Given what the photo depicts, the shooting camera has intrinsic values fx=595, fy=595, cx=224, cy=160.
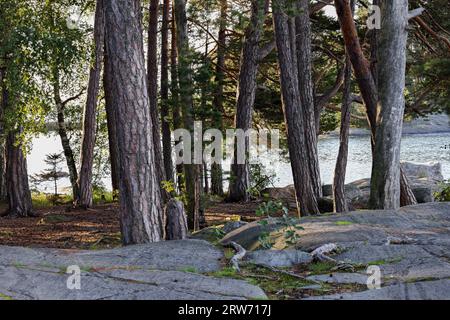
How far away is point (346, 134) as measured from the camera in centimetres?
1734

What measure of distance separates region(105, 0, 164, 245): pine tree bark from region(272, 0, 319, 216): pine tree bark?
604 cm

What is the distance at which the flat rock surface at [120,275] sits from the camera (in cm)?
526

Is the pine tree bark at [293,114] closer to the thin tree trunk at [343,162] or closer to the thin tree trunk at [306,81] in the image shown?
the thin tree trunk at [343,162]

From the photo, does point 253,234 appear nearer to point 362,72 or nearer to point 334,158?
point 362,72

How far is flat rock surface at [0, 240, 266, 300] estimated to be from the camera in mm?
5262

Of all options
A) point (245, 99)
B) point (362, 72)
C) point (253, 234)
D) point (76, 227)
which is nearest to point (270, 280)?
point (253, 234)

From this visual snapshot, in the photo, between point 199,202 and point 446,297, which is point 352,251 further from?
point 199,202

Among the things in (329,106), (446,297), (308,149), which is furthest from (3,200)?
(446,297)

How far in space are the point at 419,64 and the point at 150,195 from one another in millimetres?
13679

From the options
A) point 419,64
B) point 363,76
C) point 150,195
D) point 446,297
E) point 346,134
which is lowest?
point 446,297

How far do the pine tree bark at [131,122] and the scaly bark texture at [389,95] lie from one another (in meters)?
5.21

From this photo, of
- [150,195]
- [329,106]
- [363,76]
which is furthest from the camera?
[329,106]

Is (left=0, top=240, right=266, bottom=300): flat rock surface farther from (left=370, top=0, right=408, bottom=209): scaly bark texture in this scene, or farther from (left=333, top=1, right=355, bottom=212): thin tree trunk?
(left=333, top=1, right=355, bottom=212): thin tree trunk

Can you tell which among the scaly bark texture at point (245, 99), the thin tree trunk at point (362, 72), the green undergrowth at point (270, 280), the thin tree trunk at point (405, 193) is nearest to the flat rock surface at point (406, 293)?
the green undergrowth at point (270, 280)
